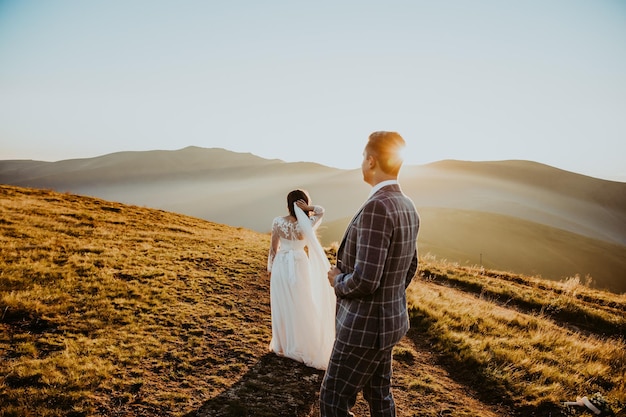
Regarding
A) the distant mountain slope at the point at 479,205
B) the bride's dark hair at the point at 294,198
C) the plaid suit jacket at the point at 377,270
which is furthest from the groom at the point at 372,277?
the distant mountain slope at the point at 479,205

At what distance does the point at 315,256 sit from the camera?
16.3 feet

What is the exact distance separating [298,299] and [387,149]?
148 inches

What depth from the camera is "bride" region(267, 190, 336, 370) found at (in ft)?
17.0

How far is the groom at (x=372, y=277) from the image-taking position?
2404 millimetres

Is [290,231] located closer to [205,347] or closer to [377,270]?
[205,347]

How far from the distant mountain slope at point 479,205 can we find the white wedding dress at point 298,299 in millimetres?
43477

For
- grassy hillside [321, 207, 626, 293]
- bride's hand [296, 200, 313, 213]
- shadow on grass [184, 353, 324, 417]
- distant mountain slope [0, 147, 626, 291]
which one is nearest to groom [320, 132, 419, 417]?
shadow on grass [184, 353, 324, 417]

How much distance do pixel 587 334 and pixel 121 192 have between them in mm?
211625

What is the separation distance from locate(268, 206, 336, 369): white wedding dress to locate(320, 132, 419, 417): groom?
7.72ft

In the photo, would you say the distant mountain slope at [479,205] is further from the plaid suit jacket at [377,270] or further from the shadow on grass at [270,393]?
the plaid suit jacket at [377,270]

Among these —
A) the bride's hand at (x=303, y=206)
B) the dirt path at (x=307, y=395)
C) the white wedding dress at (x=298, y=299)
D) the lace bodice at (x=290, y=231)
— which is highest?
the bride's hand at (x=303, y=206)

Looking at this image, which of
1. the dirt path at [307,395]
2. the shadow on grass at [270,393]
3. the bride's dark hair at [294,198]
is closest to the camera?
the shadow on grass at [270,393]

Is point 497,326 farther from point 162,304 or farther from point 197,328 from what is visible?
point 162,304

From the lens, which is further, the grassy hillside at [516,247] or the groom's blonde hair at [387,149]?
the grassy hillside at [516,247]
